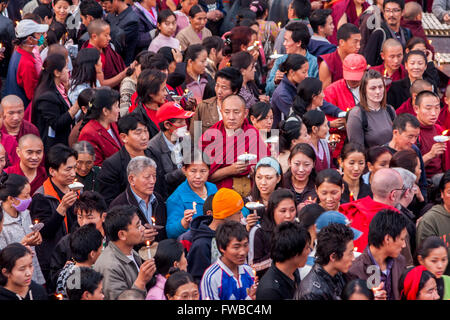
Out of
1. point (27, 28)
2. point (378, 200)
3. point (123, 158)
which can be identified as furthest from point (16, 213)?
point (27, 28)

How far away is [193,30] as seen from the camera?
11672 millimetres

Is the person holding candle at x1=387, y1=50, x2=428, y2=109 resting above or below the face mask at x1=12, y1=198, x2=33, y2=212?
above

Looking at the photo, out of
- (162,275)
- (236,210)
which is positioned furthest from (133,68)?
(162,275)

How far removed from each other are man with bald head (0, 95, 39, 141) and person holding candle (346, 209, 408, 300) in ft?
11.7

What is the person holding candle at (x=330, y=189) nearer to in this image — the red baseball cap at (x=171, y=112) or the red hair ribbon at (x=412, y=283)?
the red hair ribbon at (x=412, y=283)

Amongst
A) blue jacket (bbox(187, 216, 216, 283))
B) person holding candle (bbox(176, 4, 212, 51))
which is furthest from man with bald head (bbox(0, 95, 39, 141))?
person holding candle (bbox(176, 4, 212, 51))

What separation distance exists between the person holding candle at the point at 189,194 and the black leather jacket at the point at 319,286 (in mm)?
1697

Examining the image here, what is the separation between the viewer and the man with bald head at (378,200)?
24.6 ft

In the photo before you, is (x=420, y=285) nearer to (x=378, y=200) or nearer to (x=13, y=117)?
(x=378, y=200)

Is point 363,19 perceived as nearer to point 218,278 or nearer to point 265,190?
point 265,190

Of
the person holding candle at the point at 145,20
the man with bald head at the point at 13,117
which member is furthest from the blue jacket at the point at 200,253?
the person holding candle at the point at 145,20

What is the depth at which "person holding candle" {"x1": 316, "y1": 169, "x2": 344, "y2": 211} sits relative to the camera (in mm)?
7789

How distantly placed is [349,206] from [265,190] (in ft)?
2.32

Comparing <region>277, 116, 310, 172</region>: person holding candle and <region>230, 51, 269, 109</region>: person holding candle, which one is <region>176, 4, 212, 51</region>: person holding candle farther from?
<region>277, 116, 310, 172</region>: person holding candle
